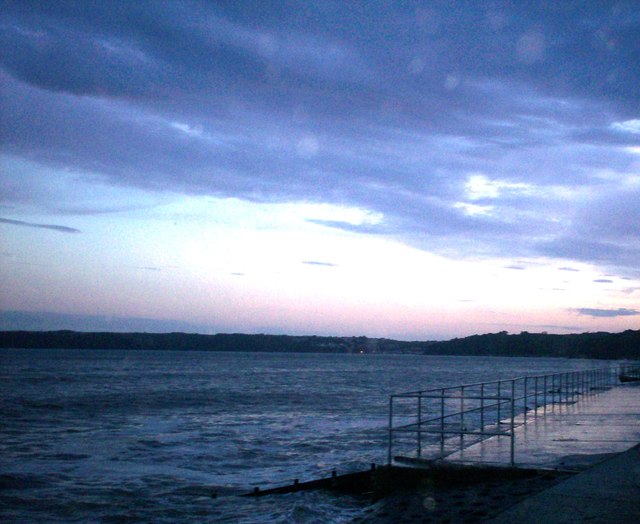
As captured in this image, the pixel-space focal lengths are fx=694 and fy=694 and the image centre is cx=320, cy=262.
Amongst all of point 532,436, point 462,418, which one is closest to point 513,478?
point 462,418

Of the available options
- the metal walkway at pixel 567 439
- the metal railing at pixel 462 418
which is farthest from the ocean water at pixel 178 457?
the metal walkway at pixel 567 439

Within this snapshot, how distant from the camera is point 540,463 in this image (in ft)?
35.4

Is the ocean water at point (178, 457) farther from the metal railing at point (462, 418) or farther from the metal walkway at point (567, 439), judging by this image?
the metal walkway at point (567, 439)

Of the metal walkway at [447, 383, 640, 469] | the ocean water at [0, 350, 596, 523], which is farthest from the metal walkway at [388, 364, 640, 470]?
the ocean water at [0, 350, 596, 523]

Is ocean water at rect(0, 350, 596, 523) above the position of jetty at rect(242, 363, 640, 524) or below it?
below

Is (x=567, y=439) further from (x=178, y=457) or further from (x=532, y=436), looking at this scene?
(x=178, y=457)

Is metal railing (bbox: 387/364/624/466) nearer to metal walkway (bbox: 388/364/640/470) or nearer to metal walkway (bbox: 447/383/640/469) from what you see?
metal walkway (bbox: 388/364/640/470)

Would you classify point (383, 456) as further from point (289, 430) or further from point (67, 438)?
point (67, 438)

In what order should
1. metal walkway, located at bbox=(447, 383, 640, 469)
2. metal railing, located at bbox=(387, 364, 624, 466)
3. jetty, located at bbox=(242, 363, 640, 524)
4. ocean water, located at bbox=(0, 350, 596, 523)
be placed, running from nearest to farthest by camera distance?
jetty, located at bbox=(242, 363, 640, 524), metal walkway, located at bbox=(447, 383, 640, 469), metal railing, located at bbox=(387, 364, 624, 466), ocean water, located at bbox=(0, 350, 596, 523)

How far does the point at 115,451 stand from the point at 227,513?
964 centimetres

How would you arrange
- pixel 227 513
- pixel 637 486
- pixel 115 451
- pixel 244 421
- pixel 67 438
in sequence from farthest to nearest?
1. pixel 244 421
2. pixel 67 438
3. pixel 115 451
4. pixel 227 513
5. pixel 637 486

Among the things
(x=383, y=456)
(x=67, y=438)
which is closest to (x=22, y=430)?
(x=67, y=438)

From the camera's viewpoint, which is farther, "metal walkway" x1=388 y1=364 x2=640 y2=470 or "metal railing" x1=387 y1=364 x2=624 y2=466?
"metal railing" x1=387 y1=364 x2=624 y2=466

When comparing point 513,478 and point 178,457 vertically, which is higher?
point 513,478
